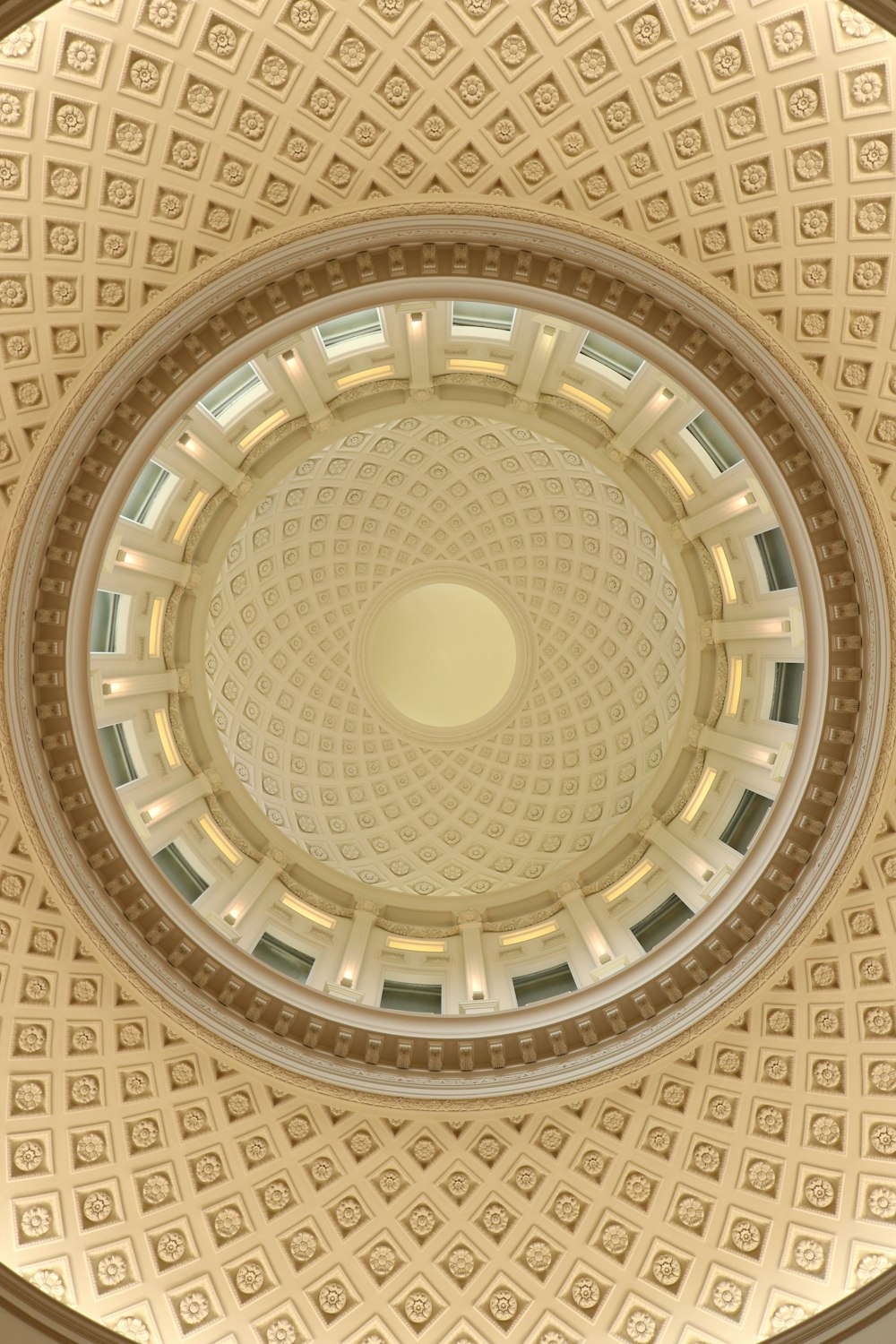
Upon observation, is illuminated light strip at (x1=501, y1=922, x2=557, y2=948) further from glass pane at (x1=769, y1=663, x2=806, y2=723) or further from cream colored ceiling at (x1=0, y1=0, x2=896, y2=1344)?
glass pane at (x1=769, y1=663, x2=806, y2=723)

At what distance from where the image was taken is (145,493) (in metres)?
23.3

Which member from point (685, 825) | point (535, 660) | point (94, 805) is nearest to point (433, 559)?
point (535, 660)

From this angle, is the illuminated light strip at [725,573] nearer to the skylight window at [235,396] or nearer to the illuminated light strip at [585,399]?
the illuminated light strip at [585,399]

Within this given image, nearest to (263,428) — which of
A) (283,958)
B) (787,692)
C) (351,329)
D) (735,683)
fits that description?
(351,329)

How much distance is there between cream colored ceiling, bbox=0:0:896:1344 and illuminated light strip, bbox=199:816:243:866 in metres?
6.64

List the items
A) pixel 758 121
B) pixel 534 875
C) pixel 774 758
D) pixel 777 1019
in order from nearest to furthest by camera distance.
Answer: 1. pixel 758 121
2. pixel 777 1019
3. pixel 774 758
4. pixel 534 875

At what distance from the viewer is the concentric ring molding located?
18.1 metres

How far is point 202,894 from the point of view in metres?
24.8

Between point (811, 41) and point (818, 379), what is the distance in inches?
220

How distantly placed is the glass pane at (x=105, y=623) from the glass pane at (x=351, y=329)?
835 centimetres

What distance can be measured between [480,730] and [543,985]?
10126 millimetres

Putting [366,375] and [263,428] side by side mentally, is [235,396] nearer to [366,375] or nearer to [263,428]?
[263,428]

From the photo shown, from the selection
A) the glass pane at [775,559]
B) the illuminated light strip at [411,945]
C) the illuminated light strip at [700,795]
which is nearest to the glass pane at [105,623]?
the illuminated light strip at [411,945]

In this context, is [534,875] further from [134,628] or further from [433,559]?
[134,628]
